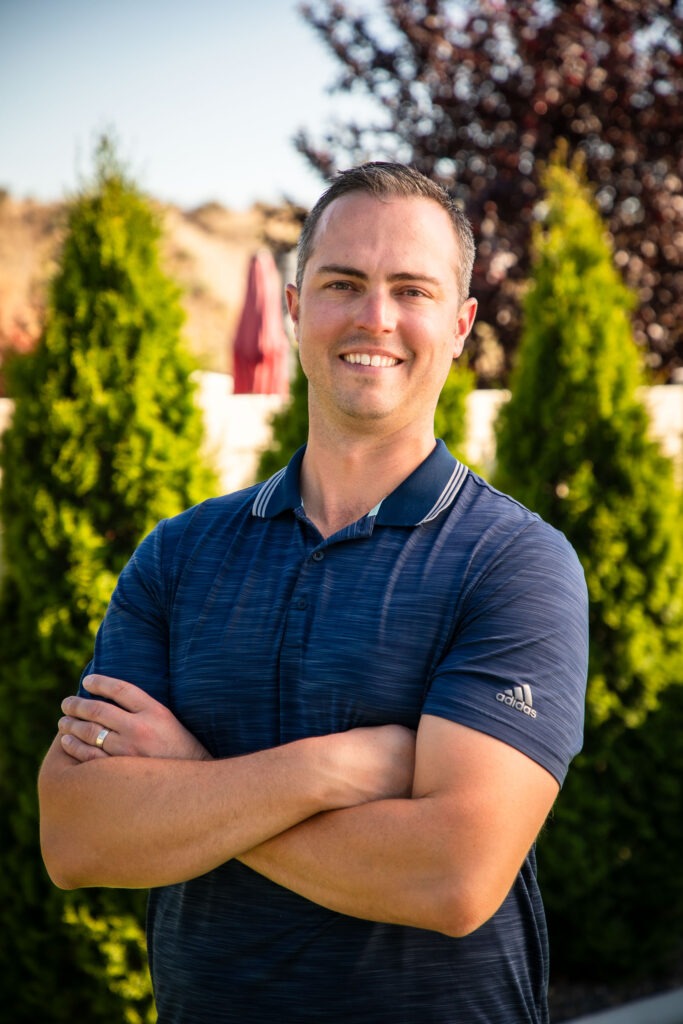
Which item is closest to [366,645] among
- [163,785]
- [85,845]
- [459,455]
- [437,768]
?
[437,768]

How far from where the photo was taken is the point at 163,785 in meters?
1.70

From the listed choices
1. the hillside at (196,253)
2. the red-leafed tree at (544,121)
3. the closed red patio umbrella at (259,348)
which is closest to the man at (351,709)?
the closed red patio umbrella at (259,348)

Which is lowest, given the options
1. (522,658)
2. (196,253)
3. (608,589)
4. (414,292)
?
(608,589)

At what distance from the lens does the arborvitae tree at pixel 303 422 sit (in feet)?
14.2

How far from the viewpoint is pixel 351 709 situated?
1.72 meters

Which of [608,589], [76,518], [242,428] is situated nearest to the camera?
[76,518]

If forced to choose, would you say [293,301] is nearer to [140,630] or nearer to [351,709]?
[140,630]

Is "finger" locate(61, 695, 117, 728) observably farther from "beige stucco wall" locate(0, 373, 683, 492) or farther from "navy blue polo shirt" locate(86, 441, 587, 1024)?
"beige stucco wall" locate(0, 373, 683, 492)

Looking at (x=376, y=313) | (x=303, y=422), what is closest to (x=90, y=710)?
(x=376, y=313)

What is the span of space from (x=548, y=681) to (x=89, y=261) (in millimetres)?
2920

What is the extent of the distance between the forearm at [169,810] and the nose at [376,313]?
0.75 meters

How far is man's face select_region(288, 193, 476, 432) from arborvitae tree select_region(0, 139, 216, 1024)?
6.87ft

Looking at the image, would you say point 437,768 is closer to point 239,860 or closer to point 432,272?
point 239,860

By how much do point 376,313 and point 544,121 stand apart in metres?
8.37
